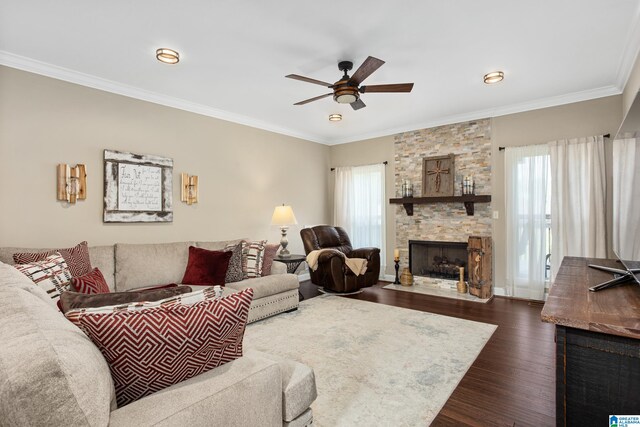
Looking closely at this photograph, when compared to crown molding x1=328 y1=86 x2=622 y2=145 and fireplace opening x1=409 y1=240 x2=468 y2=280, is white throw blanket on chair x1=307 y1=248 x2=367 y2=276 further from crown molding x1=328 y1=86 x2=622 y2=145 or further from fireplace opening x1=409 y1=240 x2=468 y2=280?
crown molding x1=328 y1=86 x2=622 y2=145

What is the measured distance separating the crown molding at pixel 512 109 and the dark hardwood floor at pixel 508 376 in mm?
2696

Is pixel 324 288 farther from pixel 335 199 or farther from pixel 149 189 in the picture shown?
pixel 149 189

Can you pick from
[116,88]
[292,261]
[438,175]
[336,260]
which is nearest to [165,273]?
[292,261]

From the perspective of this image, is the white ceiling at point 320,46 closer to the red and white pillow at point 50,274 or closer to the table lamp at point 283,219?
the table lamp at point 283,219

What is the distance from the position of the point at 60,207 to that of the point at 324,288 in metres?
3.56

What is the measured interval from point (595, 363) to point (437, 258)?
14.8 feet

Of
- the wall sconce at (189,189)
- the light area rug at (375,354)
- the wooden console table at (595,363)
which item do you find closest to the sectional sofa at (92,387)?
the light area rug at (375,354)

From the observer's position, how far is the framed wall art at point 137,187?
363 cm

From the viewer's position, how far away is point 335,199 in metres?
6.53

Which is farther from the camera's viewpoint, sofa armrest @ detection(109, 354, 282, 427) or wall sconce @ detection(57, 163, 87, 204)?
wall sconce @ detection(57, 163, 87, 204)

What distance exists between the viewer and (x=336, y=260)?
4824 millimetres

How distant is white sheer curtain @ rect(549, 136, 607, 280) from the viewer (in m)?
3.94

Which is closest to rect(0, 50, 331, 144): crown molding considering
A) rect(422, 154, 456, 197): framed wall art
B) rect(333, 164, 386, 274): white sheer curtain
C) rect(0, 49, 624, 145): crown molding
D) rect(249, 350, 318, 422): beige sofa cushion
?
rect(0, 49, 624, 145): crown molding

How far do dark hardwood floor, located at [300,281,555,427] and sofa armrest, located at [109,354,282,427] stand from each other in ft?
4.34
